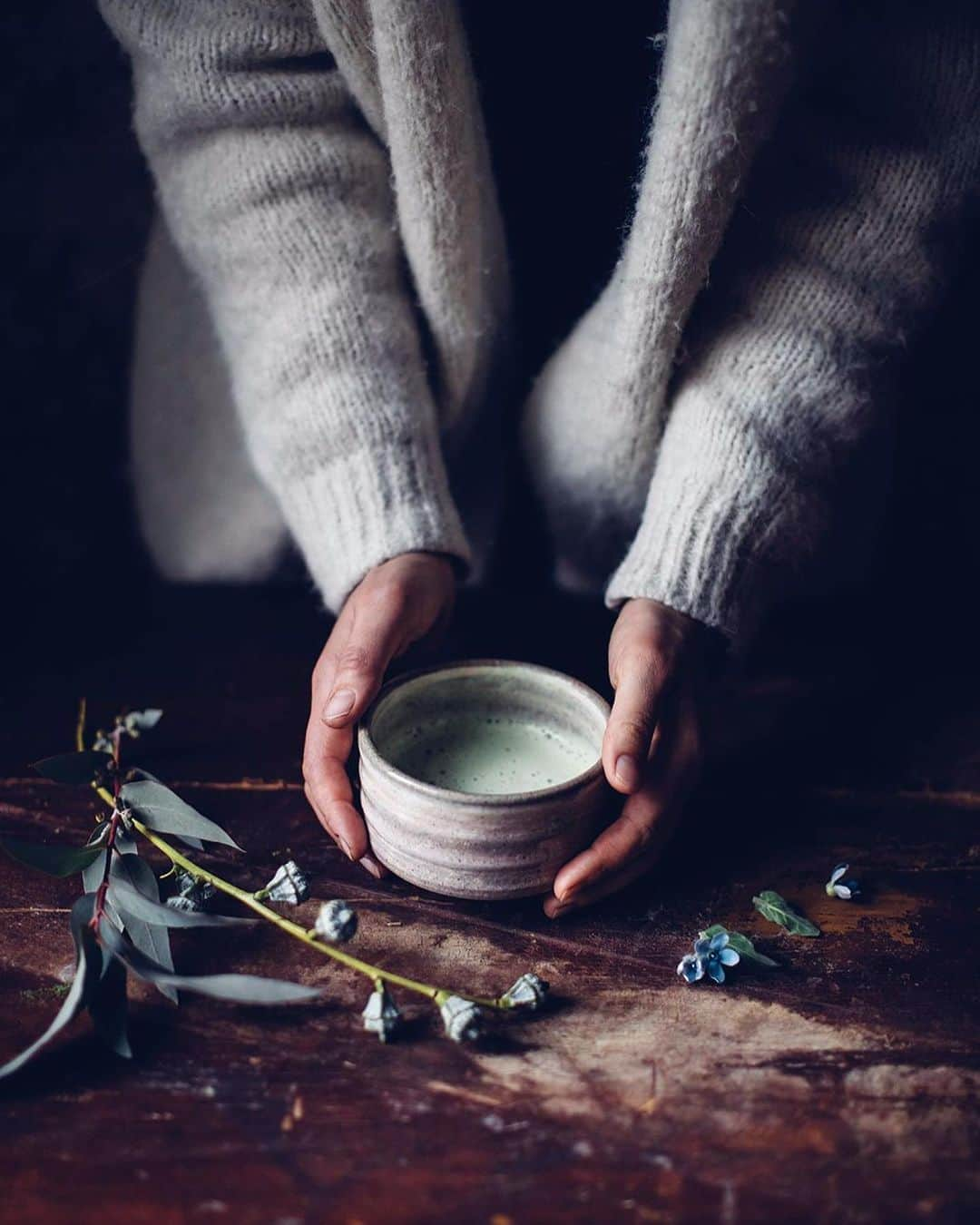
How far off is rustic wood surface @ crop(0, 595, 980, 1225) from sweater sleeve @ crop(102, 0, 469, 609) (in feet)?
0.67

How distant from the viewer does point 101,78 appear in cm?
90

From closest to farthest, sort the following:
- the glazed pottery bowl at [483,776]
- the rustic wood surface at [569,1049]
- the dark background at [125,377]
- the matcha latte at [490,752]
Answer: the rustic wood surface at [569,1049]
the glazed pottery bowl at [483,776]
the matcha latte at [490,752]
the dark background at [125,377]

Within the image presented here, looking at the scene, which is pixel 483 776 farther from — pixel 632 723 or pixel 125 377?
pixel 125 377

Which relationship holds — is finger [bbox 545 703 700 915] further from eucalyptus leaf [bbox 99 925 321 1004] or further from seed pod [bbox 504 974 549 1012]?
eucalyptus leaf [bbox 99 925 321 1004]

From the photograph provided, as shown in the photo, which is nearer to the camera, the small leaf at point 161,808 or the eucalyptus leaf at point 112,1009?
the eucalyptus leaf at point 112,1009

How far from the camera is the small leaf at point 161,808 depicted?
64 centimetres

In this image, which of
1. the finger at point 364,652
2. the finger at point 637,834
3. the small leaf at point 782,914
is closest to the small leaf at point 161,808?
the finger at point 364,652

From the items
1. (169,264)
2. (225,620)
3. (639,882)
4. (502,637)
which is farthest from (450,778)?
(169,264)

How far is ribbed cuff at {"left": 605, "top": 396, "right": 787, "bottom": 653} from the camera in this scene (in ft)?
2.39

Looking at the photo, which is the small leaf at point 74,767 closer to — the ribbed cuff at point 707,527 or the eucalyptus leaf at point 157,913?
the eucalyptus leaf at point 157,913

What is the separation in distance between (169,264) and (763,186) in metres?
0.55

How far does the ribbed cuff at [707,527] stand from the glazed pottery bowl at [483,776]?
4.2 inches

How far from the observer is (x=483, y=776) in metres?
0.70

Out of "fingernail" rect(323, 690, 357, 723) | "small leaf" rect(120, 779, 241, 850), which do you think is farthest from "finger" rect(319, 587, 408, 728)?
"small leaf" rect(120, 779, 241, 850)
